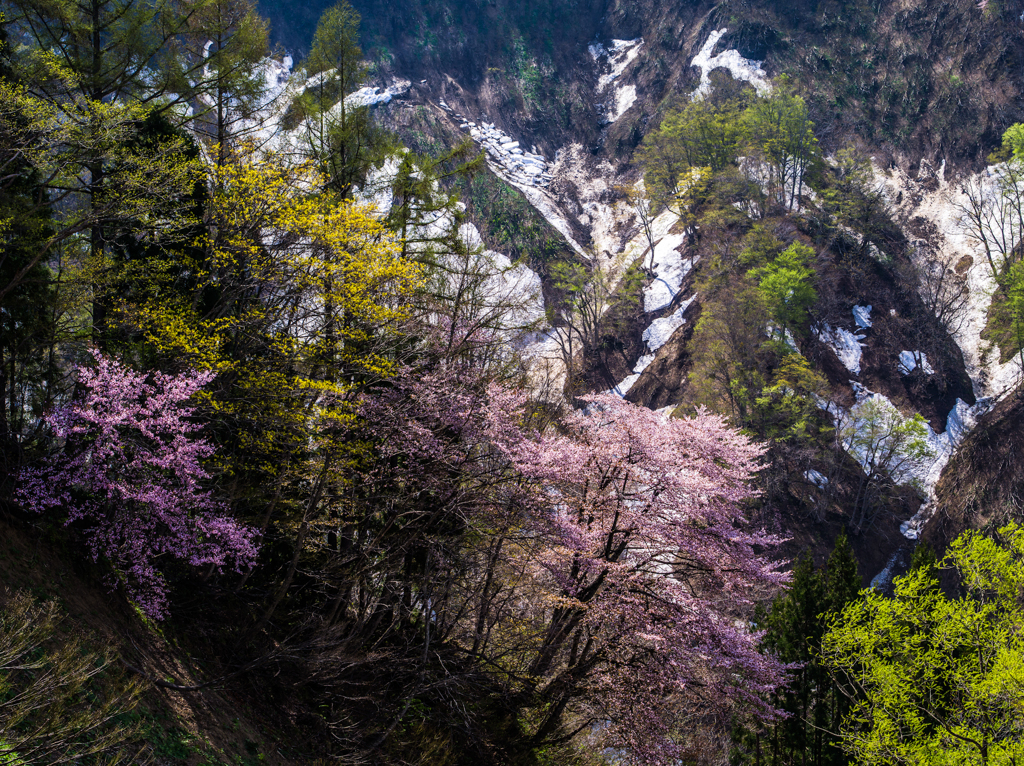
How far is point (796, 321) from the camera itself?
39812 mm

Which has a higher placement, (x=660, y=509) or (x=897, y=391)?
(x=897, y=391)

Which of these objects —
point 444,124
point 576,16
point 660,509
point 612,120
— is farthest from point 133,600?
point 576,16

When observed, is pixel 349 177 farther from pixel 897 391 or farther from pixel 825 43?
pixel 825 43

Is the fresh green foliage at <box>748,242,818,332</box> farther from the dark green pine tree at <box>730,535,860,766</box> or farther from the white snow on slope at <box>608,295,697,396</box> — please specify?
the dark green pine tree at <box>730,535,860,766</box>

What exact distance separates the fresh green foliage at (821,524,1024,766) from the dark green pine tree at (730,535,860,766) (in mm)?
4408

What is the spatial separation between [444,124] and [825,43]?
3234cm

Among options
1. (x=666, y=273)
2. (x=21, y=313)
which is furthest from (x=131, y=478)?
(x=666, y=273)

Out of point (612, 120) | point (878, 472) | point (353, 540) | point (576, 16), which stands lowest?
point (353, 540)

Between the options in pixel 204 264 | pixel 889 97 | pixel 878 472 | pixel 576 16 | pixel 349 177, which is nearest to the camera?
pixel 204 264

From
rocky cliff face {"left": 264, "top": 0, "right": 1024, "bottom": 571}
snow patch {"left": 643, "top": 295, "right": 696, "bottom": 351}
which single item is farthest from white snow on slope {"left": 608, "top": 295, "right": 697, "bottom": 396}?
rocky cliff face {"left": 264, "top": 0, "right": 1024, "bottom": 571}

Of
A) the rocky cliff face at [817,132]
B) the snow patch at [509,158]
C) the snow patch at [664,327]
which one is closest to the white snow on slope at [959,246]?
the rocky cliff face at [817,132]

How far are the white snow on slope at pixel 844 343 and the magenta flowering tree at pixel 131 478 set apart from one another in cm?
3954

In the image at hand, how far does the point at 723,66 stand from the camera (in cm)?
5988

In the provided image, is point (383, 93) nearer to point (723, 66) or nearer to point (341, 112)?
point (723, 66)
